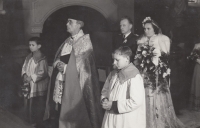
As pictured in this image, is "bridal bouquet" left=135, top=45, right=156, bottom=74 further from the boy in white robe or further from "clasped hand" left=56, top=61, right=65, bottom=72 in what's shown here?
"clasped hand" left=56, top=61, right=65, bottom=72

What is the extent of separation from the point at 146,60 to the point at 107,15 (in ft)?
2.92

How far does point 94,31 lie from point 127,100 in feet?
4.22

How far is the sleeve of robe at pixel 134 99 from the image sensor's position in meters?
3.16

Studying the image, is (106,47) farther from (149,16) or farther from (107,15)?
(149,16)

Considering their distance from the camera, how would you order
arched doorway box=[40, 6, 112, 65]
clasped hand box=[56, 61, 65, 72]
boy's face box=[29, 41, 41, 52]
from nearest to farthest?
arched doorway box=[40, 6, 112, 65], clasped hand box=[56, 61, 65, 72], boy's face box=[29, 41, 41, 52]

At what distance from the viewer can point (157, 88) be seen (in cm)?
377

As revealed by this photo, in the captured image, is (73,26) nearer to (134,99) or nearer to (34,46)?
(34,46)

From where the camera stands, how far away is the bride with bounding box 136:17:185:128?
12.2 feet

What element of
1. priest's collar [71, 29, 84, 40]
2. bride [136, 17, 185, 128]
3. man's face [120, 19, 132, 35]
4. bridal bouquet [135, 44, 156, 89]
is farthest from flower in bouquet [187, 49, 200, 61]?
priest's collar [71, 29, 84, 40]

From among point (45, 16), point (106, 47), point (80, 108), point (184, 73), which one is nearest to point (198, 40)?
point (184, 73)

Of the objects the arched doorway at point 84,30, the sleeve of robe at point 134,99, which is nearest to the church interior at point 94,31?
the arched doorway at point 84,30

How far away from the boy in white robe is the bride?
1.35ft

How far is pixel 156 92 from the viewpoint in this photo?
3.77 metres

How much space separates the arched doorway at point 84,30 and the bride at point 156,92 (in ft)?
1.81
